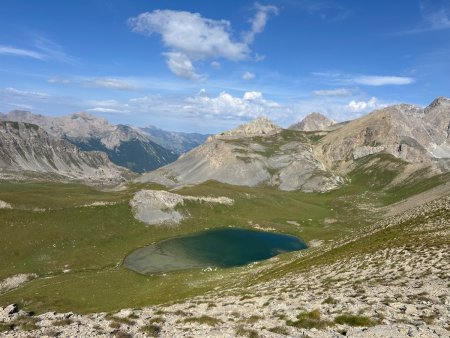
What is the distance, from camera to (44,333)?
78.8 feet

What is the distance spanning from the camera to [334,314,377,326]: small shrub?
82.8 feet

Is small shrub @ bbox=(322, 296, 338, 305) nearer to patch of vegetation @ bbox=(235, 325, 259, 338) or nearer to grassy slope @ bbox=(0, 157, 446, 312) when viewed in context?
patch of vegetation @ bbox=(235, 325, 259, 338)

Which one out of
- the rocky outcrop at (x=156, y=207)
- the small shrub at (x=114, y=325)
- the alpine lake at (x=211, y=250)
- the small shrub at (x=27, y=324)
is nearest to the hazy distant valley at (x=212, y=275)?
the small shrub at (x=27, y=324)

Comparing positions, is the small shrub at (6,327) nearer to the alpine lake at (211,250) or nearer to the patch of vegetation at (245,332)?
the patch of vegetation at (245,332)

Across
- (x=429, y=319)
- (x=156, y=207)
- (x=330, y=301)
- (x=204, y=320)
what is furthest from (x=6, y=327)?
(x=156, y=207)

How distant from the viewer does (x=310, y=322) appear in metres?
26.4

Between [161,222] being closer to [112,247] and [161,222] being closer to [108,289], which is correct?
[112,247]

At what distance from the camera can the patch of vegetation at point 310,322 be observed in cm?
2594

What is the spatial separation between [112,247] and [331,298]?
9712 centimetres

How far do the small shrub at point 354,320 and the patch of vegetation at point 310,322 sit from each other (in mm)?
887

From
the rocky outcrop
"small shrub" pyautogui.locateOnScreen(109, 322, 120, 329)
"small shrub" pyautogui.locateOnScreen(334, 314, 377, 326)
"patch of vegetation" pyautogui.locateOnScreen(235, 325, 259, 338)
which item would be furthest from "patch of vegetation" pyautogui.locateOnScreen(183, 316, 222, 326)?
the rocky outcrop

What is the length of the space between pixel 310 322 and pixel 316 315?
63.2 inches

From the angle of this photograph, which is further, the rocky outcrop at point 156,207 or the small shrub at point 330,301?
the rocky outcrop at point 156,207

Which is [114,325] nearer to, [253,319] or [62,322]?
[62,322]
